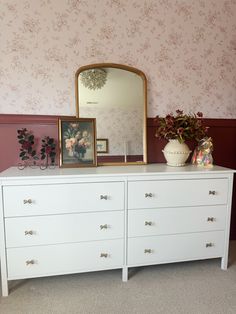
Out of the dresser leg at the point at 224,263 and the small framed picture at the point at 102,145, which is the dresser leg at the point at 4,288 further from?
the dresser leg at the point at 224,263

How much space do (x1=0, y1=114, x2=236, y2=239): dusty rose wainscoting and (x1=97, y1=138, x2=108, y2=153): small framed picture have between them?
38cm

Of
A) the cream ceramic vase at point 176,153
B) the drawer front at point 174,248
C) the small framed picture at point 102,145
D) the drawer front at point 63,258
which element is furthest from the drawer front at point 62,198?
the cream ceramic vase at point 176,153

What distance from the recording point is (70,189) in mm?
1676

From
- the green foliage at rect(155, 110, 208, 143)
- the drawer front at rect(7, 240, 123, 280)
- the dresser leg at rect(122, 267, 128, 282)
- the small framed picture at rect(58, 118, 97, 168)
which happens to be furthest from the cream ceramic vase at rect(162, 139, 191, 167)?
the dresser leg at rect(122, 267, 128, 282)

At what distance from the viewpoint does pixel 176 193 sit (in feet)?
6.06

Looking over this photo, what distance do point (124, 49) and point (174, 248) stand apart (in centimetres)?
175

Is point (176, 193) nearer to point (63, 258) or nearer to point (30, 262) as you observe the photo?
point (63, 258)

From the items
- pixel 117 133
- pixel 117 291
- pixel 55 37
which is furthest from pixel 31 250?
pixel 55 37

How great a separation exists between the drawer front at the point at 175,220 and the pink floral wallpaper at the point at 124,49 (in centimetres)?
93

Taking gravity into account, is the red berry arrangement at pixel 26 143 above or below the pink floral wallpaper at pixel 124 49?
below

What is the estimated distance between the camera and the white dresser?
5.40 feet

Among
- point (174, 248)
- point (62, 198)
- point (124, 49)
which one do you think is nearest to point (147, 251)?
point (174, 248)

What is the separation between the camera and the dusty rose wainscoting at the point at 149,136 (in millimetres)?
2018

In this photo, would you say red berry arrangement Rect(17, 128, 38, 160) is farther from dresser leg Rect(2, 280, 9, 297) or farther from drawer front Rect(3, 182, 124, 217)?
A: dresser leg Rect(2, 280, 9, 297)
